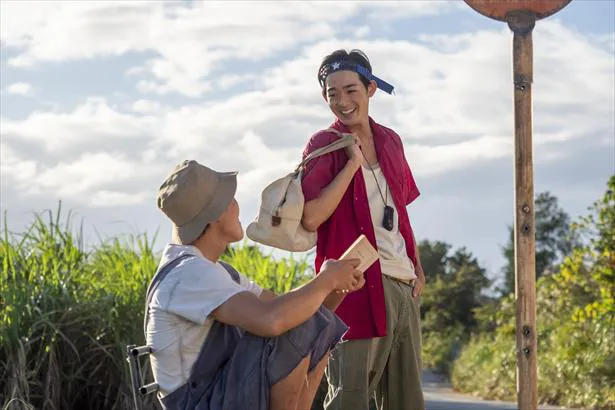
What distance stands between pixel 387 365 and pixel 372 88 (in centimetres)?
124

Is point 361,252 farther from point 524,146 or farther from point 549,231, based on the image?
point 549,231

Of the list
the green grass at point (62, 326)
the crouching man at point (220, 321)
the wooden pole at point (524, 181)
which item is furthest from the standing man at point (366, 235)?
the green grass at point (62, 326)

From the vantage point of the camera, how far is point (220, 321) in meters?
3.88

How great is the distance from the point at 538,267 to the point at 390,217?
25369mm

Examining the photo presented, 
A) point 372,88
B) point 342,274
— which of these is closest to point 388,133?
point 372,88

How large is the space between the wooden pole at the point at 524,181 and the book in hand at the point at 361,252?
7.55 ft

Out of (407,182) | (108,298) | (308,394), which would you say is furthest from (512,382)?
(308,394)

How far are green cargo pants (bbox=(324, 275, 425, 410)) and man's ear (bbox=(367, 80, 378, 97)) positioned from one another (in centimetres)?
84

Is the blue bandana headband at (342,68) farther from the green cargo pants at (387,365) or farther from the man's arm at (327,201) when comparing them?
the green cargo pants at (387,365)

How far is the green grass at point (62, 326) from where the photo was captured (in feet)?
23.2

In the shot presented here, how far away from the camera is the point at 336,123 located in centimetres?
530

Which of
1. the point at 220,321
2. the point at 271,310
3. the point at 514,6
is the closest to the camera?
the point at 271,310

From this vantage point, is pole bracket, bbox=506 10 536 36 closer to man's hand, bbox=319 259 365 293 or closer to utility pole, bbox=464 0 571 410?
utility pole, bbox=464 0 571 410

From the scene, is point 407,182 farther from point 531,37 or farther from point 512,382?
point 512,382
